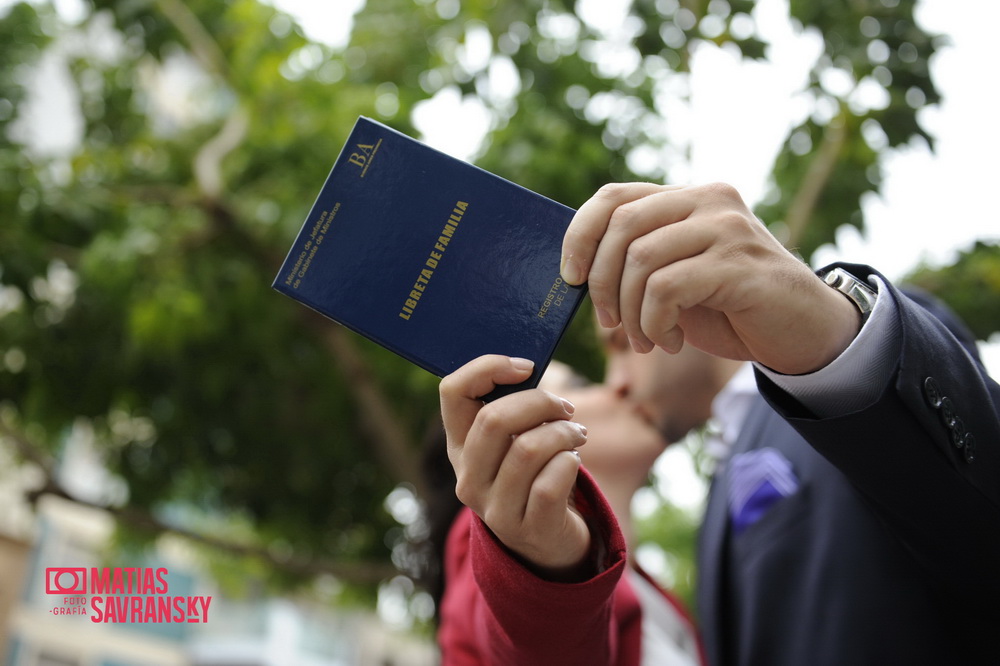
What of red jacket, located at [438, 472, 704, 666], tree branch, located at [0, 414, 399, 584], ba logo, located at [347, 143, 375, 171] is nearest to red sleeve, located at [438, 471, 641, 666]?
red jacket, located at [438, 472, 704, 666]

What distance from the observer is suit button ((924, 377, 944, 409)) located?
1124mm

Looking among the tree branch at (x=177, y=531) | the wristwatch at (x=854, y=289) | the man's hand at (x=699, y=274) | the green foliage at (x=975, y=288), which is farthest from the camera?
the tree branch at (x=177, y=531)

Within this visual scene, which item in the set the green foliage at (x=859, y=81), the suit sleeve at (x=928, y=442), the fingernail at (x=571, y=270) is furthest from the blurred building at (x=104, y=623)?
the green foliage at (x=859, y=81)

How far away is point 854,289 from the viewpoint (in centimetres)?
116

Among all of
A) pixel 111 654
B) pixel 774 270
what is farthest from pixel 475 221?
pixel 111 654

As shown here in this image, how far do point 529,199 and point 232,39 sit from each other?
4.52 m

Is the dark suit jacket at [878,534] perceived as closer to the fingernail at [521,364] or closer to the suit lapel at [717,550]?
the suit lapel at [717,550]

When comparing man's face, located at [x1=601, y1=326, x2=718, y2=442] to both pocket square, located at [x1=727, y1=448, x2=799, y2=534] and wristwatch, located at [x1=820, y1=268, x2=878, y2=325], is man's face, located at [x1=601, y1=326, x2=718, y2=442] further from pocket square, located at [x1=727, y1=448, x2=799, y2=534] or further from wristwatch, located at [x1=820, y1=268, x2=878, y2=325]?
wristwatch, located at [x1=820, y1=268, x2=878, y2=325]

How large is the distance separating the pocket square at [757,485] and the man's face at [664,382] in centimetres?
22

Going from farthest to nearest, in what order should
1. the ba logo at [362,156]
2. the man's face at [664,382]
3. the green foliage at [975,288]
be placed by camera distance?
1. the green foliage at [975,288]
2. the man's face at [664,382]
3. the ba logo at [362,156]

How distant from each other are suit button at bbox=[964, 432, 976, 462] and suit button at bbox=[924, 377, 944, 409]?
81 millimetres

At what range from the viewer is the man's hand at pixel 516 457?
1.04m

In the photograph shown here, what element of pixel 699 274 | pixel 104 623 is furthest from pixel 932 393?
pixel 104 623

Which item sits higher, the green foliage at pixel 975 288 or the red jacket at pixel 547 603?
the green foliage at pixel 975 288
